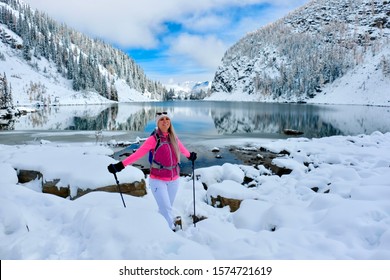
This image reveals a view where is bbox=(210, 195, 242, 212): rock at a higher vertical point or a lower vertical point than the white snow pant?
lower

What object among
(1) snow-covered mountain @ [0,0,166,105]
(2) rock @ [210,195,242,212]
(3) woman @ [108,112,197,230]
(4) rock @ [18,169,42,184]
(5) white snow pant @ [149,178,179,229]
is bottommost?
(2) rock @ [210,195,242,212]

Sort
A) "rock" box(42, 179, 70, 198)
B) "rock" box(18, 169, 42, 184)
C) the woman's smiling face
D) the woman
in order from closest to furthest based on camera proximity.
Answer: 1. the woman's smiling face
2. the woman
3. "rock" box(42, 179, 70, 198)
4. "rock" box(18, 169, 42, 184)

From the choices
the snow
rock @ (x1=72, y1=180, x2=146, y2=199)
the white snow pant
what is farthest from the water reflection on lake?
the white snow pant

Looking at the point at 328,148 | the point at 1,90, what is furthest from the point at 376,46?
the point at 1,90

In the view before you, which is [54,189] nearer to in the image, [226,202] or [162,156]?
[162,156]

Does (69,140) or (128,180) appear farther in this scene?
(69,140)

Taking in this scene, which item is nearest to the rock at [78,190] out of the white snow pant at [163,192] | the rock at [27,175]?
the rock at [27,175]

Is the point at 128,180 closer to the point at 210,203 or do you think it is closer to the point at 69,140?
the point at 210,203

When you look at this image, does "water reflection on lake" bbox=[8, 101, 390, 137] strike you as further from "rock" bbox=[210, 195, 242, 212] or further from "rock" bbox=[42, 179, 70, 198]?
"rock" bbox=[42, 179, 70, 198]

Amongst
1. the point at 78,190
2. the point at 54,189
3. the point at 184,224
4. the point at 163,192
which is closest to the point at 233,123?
the point at 54,189

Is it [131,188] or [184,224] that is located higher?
[131,188]

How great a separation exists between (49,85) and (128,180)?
427 ft

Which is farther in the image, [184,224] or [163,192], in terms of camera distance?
[184,224]
